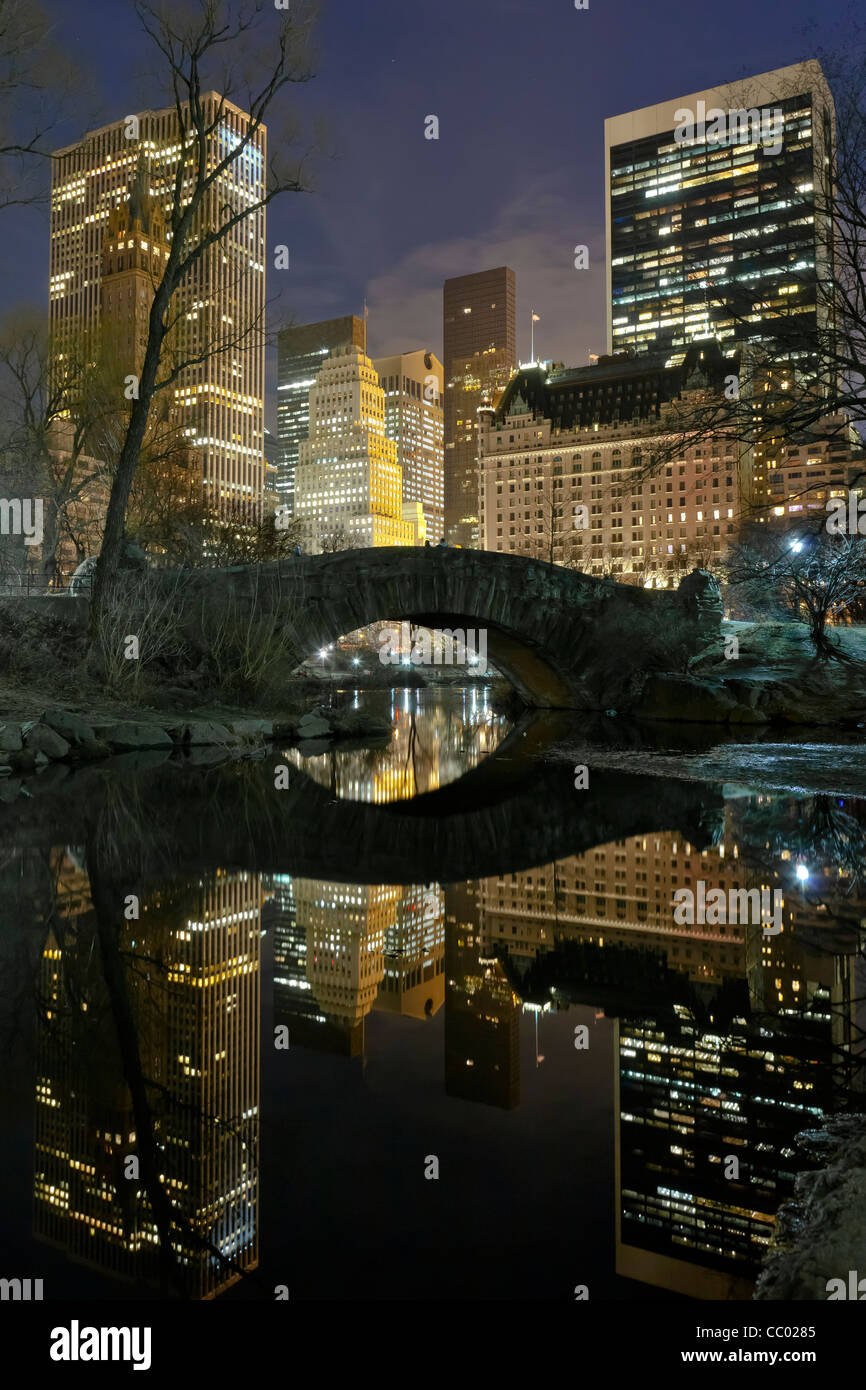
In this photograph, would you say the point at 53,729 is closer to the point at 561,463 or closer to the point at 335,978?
the point at 335,978

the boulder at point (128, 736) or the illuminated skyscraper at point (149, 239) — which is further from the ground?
the illuminated skyscraper at point (149, 239)

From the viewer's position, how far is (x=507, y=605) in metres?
25.2

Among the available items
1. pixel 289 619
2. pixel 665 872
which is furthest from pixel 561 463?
pixel 665 872

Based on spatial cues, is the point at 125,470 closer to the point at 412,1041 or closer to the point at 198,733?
the point at 198,733

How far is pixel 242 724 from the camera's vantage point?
18281 millimetres

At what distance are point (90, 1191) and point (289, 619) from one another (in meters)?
19.4

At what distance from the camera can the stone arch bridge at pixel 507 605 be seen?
2216 cm
